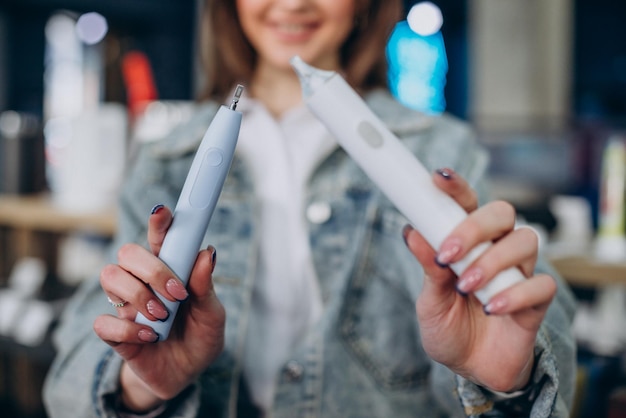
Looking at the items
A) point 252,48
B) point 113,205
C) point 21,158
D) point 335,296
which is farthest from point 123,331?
point 21,158

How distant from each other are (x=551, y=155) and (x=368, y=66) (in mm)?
930

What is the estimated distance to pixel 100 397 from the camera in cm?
66

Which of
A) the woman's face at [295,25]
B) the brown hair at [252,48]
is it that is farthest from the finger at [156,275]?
the brown hair at [252,48]

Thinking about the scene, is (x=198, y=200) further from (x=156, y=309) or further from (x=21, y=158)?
(x=21, y=158)

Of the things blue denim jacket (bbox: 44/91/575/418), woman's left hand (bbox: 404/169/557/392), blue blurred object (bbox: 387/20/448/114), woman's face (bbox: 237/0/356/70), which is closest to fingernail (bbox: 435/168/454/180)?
woman's left hand (bbox: 404/169/557/392)

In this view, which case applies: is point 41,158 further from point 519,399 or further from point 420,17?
point 420,17

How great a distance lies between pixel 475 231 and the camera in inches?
18.4

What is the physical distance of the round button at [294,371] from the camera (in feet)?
2.57

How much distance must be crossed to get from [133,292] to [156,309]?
0.02 metres

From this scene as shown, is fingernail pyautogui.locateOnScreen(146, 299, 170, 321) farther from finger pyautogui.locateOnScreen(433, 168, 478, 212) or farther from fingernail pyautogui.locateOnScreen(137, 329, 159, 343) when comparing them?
finger pyautogui.locateOnScreen(433, 168, 478, 212)

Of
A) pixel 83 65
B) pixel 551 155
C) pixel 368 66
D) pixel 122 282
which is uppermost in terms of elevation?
pixel 368 66

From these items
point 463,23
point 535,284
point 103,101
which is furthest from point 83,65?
point 535,284

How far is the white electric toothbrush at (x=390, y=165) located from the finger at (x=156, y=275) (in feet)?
0.55

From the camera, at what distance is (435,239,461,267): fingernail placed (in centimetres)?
46
